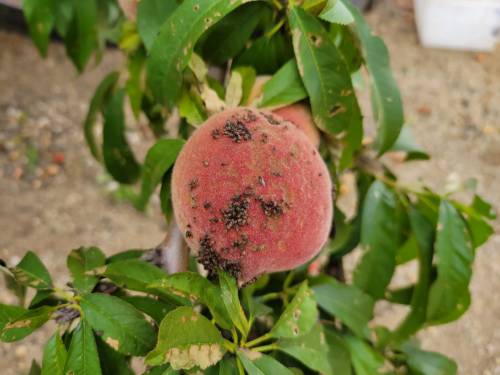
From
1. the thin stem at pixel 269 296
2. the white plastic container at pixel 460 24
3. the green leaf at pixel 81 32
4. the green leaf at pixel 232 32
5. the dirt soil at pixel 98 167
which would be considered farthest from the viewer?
the white plastic container at pixel 460 24

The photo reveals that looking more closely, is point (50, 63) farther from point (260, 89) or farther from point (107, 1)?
point (260, 89)

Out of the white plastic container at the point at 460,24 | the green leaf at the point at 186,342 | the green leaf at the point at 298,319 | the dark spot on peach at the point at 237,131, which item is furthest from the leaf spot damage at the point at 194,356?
the white plastic container at the point at 460,24

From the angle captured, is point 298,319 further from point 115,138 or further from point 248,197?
point 115,138

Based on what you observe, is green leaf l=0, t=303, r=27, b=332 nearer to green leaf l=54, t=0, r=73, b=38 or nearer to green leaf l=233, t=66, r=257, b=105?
green leaf l=233, t=66, r=257, b=105

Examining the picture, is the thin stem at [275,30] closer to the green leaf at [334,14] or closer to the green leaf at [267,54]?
the green leaf at [267,54]

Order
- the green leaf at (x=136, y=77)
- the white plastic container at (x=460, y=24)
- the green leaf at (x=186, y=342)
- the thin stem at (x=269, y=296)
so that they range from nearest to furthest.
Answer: the green leaf at (x=186, y=342), the thin stem at (x=269, y=296), the green leaf at (x=136, y=77), the white plastic container at (x=460, y=24)

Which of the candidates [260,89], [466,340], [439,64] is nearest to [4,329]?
[260,89]

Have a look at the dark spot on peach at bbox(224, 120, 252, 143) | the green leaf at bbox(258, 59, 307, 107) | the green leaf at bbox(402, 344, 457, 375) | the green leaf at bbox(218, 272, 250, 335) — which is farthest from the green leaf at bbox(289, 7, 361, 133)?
the green leaf at bbox(402, 344, 457, 375)
